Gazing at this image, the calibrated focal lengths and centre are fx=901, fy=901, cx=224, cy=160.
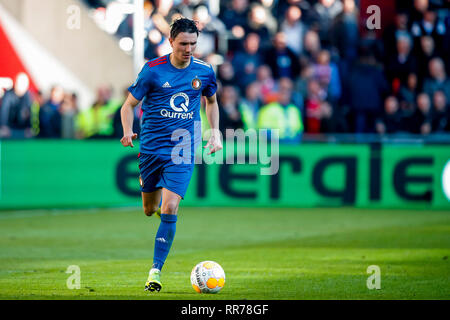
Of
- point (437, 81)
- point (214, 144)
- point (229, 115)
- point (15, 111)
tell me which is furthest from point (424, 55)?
point (214, 144)

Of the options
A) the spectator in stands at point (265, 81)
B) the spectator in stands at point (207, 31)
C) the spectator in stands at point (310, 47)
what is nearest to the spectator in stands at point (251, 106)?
the spectator in stands at point (265, 81)

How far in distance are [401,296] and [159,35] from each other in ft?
42.6

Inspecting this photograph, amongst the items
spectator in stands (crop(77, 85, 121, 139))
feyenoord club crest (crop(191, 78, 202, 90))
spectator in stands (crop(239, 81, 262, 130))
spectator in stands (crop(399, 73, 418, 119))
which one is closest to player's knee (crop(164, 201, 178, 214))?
feyenoord club crest (crop(191, 78, 202, 90))

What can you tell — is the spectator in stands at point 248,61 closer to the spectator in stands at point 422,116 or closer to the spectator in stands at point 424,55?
the spectator in stands at point 424,55

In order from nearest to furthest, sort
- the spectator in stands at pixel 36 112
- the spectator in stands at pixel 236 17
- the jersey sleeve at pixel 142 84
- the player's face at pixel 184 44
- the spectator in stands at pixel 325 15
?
the player's face at pixel 184 44 < the jersey sleeve at pixel 142 84 < the spectator in stands at pixel 36 112 < the spectator in stands at pixel 325 15 < the spectator in stands at pixel 236 17

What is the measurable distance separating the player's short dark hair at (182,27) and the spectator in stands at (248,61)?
10588 mm

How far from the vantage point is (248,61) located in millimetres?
19344

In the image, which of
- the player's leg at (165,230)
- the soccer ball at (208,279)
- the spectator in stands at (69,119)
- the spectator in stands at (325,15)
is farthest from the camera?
the spectator in stands at (325,15)

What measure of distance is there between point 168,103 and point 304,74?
1036cm

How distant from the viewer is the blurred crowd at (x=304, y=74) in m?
18.0

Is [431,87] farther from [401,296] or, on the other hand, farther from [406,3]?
[401,296]

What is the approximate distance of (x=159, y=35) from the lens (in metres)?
20.0

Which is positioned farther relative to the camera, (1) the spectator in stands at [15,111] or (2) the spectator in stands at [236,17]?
(2) the spectator in stands at [236,17]
